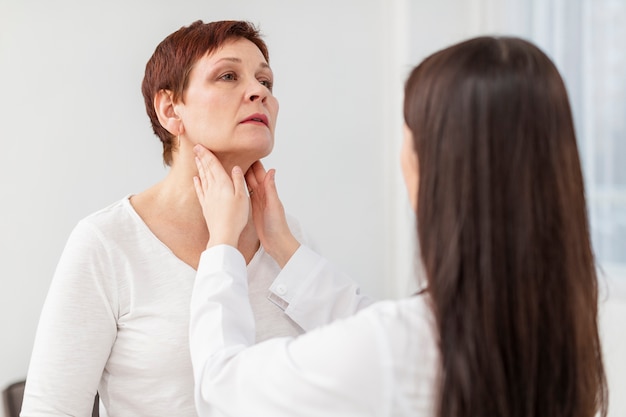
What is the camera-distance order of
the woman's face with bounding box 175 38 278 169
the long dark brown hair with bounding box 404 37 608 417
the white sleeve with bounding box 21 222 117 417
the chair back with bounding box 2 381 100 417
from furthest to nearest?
1. the chair back with bounding box 2 381 100 417
2. the woman's face with bounding box 175 38 278 169
3. the white sleeve with bounding box 21 222 117 417
4. the long dark brown hair with bounding box 404 37 608 417

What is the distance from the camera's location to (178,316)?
1.32 metres

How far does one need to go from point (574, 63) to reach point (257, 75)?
1781 millimetres

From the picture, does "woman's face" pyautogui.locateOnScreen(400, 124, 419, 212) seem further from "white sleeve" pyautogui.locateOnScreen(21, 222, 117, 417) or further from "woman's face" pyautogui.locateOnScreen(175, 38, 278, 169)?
"white sleeve" pyautogui.locateOnScreen(21, 222, 117, 417)

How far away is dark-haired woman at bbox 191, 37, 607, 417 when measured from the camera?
A: 88 centimetres

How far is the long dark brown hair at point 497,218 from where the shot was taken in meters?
0.88

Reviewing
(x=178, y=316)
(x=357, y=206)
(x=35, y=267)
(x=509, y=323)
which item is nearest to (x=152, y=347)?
(x=178, y=316)

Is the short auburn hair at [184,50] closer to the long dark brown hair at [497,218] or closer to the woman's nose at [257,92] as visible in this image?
the woman's nose at [257,92]

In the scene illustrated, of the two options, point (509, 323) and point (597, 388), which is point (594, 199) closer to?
point (597, 388)

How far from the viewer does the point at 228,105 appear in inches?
54.2

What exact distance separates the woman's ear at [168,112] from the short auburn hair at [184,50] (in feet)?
0.04

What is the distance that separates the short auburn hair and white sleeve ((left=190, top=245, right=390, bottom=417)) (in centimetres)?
43

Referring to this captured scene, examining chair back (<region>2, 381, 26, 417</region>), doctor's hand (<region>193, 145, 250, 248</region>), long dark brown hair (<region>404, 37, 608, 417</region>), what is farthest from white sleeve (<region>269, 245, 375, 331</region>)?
chair back (<region>2, 381, 26, 417</region>)

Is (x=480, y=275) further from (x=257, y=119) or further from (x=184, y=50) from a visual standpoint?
(x=184, y=50)

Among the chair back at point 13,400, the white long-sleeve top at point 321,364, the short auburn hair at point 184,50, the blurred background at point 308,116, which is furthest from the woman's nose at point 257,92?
the chair back at point 13,400
